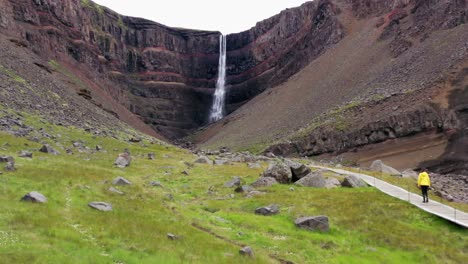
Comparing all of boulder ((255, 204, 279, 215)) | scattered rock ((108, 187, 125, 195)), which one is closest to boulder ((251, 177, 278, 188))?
boulder ((255, 204, 279, 215))

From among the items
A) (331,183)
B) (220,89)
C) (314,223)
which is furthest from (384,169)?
(220,89)

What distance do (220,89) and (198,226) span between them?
153m

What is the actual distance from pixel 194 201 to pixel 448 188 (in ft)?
99.5

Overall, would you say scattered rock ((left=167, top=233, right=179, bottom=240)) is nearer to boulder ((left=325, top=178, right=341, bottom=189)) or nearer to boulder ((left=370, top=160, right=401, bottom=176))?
boulder ((left=325, top=178, right=341, bottom=189))

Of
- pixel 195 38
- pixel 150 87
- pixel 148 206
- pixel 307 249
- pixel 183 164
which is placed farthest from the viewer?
pixel 195 38

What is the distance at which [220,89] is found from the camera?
17188 centimetres

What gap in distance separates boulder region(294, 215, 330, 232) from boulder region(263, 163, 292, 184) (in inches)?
486

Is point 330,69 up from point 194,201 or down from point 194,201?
up

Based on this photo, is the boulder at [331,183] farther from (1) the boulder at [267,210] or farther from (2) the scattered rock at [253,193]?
(1) the boulder at [267,210]

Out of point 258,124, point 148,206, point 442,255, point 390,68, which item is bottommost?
point 442,255

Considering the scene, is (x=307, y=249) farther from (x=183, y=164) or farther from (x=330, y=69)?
(x=330, y=69)

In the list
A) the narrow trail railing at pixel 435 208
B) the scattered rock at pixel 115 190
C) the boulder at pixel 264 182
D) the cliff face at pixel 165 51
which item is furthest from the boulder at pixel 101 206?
the cliff face at pixel 165 51

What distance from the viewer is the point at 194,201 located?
27953 millimetres

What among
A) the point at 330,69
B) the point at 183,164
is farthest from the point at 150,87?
the point at 183,164
